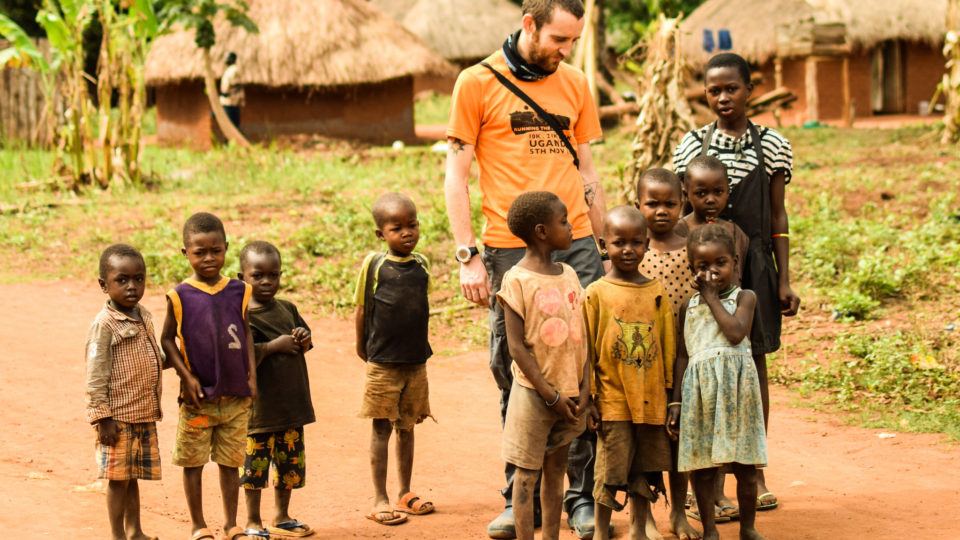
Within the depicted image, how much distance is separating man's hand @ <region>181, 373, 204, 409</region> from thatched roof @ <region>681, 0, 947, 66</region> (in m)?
20.7

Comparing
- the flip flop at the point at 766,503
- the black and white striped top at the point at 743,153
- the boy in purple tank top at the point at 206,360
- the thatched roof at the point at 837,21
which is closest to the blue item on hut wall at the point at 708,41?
the thatched roof at the point at 837,21

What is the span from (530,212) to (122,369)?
5.13 feet

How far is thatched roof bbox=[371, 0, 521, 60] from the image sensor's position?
2842cm

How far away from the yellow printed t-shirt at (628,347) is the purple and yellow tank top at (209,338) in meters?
1.31

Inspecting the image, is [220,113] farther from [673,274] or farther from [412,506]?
[673,274]

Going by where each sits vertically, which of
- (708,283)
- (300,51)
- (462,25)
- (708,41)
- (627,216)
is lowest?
(708,283)

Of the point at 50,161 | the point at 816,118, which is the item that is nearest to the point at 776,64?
the point at 816,118

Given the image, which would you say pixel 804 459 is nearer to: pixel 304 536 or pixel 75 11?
pixel 304 536

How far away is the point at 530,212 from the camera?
4.09 m

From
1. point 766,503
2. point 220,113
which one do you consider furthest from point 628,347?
point 220,113

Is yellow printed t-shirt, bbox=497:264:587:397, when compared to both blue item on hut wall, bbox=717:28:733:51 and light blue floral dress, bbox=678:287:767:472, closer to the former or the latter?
light blue floral dress, bbox=678:287:767:472

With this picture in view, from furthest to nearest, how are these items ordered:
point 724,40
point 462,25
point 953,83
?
1. point 462,25
2. point 724,40
3. point 953,83

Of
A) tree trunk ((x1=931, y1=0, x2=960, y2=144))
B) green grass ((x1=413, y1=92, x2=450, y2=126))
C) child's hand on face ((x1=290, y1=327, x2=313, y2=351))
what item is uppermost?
green grass ((x1=413, y1=92, x2=450, y2=126))

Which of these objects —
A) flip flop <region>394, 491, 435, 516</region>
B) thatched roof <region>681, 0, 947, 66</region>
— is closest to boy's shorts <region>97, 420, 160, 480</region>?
flip flop <region>394, 491, 435, 516</region>
